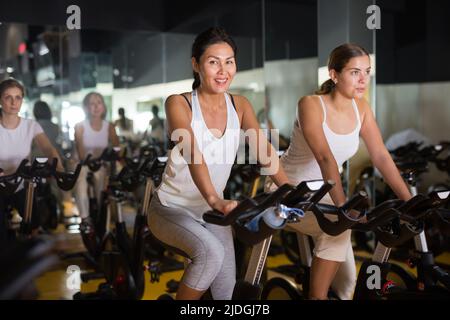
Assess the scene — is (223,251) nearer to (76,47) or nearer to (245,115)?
(245,115)

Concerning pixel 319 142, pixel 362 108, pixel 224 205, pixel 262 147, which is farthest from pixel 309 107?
pixel 224 205

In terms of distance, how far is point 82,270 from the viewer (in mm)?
4891

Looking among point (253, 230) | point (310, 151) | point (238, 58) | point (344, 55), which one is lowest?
point (253, 230)

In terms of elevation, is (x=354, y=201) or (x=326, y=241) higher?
(x=354, y=201)

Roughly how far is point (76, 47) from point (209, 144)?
4.01m

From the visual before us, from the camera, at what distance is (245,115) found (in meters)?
2.53

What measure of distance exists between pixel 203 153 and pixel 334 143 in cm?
77

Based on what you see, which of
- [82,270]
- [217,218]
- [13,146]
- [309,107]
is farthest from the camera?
[82,270]

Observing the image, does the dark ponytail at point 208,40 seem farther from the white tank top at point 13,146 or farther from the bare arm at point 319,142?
the white tank top at point 13,146

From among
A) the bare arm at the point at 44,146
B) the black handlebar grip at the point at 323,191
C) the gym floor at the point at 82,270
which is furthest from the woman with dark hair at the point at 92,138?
the black handlebar grip at the point at 323,191

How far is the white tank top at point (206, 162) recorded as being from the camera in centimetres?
236

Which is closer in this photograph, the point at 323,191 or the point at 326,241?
the point at 323,191

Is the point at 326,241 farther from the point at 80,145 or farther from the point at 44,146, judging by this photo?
the point at 80,145

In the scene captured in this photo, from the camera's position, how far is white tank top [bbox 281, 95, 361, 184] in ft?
9.29
